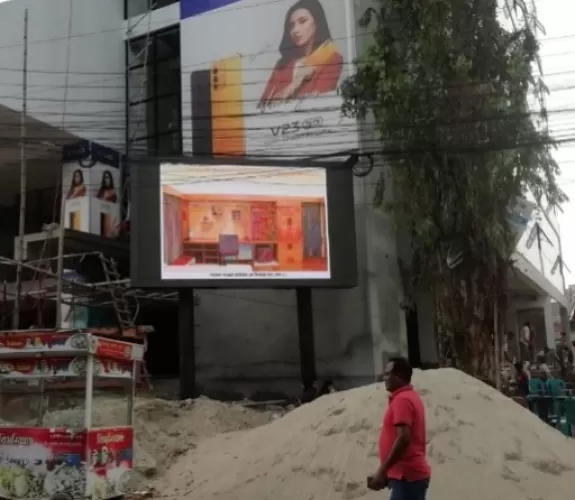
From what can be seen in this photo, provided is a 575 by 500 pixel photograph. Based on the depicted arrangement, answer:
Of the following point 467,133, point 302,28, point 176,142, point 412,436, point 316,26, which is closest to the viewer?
point 412,436

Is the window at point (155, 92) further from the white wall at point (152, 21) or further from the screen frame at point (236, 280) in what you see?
the screen frame at point (236, 280)

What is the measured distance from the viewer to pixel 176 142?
75.5ft

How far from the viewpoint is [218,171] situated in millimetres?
16953

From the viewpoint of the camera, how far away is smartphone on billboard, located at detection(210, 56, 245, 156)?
20.1 meters

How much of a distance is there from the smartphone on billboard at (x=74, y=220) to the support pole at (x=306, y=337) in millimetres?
7374

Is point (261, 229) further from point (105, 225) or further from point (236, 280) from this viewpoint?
point (105, 225)

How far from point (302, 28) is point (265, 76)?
5.32ft

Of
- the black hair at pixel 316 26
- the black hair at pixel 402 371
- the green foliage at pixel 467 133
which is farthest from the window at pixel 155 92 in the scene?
the black hair at pixel 402 371

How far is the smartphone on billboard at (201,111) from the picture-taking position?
2067 cm

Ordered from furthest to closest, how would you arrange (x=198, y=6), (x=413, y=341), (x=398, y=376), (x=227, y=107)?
(x=198, y=6)
(x=413, y=341)
(x=227, y=107)
(x=398, y=376)

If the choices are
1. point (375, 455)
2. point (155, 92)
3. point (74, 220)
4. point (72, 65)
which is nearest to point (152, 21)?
point (155, 92)

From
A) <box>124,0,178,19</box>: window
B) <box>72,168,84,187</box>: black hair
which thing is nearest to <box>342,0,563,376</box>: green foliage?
<box>72,168,84,187</box>: black hair

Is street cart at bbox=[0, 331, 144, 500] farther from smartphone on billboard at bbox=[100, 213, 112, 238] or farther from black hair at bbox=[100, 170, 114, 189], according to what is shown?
black hair at bbox=[100, 170, 114, 189]

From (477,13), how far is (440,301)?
581 centimetres
